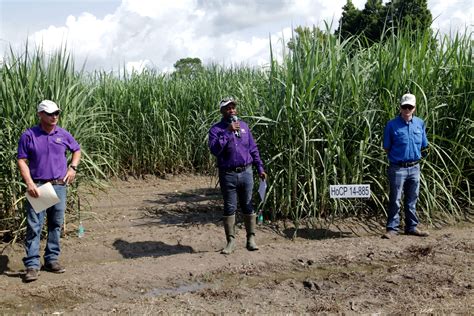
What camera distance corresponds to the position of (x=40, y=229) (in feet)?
15.4

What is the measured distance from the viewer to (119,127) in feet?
32.8

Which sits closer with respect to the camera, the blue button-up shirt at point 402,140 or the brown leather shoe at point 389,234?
the blue button-up shirt at point 402,140

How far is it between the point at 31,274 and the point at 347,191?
3.22m

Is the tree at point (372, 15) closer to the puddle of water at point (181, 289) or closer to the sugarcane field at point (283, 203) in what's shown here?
the sugarcane field at point (283, 203)

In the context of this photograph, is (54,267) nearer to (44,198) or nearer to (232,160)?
(44,198)

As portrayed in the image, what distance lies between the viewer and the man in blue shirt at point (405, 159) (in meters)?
5.64

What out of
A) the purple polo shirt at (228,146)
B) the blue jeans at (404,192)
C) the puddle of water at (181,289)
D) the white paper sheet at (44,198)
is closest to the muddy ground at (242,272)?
the puddle of water at (181,289)

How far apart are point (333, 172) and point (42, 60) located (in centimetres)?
340

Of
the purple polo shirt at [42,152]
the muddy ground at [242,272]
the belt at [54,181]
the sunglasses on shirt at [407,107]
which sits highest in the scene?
the sunglasses on shirt at [407,107]

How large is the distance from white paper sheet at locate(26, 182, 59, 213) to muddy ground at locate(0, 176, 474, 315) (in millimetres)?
644

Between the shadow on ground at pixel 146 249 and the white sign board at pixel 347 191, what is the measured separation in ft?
5.35

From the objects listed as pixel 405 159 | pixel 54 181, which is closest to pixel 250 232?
pixel 405 159

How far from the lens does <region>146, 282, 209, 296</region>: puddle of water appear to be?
4395 mm

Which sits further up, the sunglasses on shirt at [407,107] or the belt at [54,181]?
the sunglasses on shirt at [407,107]
